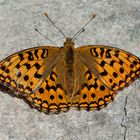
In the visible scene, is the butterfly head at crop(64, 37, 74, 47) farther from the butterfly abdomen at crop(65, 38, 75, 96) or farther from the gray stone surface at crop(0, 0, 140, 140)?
the gray stone surface at crop(0, 0, 140, 140)

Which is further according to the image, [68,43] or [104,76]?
[68,43]

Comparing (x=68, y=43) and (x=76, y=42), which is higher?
(x=68, y=43)

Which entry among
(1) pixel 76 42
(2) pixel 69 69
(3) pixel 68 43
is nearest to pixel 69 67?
(2) pixel 69 69

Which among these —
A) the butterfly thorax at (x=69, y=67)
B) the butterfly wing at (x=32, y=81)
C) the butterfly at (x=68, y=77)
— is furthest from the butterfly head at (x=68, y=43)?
the butterfly wing at (x=32, y=81)

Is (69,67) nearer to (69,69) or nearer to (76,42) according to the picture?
(69,69)

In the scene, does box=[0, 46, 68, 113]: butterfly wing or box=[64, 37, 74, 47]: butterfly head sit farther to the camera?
box=[64, 37, 74, 47]: butterfly head

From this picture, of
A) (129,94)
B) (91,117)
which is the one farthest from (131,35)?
(91,117)

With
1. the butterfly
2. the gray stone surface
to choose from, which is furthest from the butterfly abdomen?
the gray stone surface
